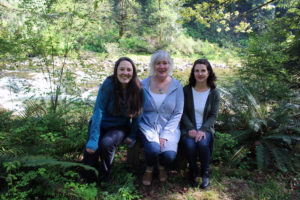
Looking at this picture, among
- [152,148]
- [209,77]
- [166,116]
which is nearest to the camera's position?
[152,148]

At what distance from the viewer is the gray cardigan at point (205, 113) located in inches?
113

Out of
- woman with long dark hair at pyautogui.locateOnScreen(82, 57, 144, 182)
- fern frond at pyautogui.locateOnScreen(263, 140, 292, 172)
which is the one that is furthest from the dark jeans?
fern frond at pyautogui.locateOnScreen(263, 140, 292, 172)

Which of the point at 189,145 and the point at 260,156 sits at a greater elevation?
the point at 189,145

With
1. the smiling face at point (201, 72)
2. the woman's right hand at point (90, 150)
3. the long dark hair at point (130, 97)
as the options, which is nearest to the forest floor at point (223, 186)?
the woman's right hand at point (90, 150)

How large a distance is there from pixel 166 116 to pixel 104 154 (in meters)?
0.96

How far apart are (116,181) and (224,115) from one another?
2.48m

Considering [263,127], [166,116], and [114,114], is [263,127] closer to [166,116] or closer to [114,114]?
[166,116]

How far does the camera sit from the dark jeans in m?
2.45

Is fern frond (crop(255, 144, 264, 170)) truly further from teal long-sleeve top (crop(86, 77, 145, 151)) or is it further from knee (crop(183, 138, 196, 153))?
teal long-sleeve top (crop(86, 77, 145, 151))

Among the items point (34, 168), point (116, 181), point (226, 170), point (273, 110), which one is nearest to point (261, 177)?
point (226, 170)

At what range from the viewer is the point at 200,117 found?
9.67ft

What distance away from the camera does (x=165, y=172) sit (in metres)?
2.75

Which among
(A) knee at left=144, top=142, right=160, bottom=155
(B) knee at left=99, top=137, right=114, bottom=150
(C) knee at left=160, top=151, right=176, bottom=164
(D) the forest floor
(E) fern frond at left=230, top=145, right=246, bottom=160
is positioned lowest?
(D) the forest floor

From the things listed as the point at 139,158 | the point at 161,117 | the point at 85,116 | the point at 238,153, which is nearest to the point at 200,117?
the point at 161,117
